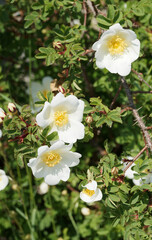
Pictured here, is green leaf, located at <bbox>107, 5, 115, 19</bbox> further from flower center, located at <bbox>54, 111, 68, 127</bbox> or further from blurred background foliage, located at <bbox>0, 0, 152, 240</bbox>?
flower center, located at <bbox>54, 111, 68, 127</bbox>

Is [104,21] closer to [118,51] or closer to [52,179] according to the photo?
[118,51]

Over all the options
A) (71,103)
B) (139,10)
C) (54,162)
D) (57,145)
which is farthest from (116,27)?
(54,162)

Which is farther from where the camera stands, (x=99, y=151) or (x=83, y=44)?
(x=99, y=151)

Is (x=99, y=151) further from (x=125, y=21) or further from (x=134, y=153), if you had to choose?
(x=125, y=21)

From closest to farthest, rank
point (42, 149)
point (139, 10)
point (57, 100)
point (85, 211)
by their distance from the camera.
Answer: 1. point (42, 149)
2. point (57, 100)
3. point (139, 10)
4. point (85, 211)

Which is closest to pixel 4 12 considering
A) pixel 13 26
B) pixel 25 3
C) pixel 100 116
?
pixel 25 3

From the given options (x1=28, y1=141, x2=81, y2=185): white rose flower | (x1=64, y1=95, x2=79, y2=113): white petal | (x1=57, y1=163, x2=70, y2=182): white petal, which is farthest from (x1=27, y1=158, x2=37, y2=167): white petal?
(x1=64, y1=95, x2=79, y2=113): white petal
